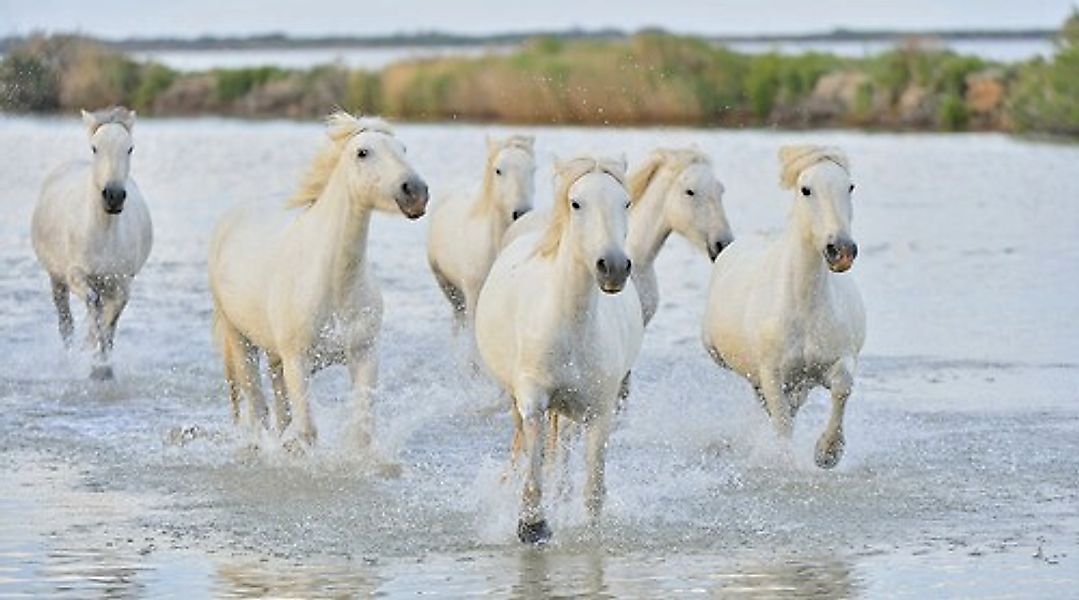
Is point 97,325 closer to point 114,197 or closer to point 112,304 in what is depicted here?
point 112,304

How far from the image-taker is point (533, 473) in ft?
31.0

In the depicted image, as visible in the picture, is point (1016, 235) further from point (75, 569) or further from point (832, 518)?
point (75, 569)

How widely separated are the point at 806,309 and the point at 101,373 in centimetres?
484

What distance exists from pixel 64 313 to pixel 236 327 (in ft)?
13.4

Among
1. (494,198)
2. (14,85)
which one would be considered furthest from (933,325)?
(14,85)

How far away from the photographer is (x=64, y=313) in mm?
15562

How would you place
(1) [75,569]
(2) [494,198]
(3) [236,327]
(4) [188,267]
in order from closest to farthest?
(1) [75,569]
(3) [236,327]
(2) [494,198]
(4) [188,267]

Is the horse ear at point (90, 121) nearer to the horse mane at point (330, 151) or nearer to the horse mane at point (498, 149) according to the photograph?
the horse mane at point (498, 149)

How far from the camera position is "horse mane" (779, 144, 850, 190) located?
10.8 metres

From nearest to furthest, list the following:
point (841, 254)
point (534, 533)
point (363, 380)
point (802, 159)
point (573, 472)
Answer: point (534, 533)
point (841, 254)
point (573, 472)
point (802, 159)
point (363, 380)

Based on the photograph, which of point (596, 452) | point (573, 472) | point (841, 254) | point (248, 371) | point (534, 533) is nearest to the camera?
point (534, 533)

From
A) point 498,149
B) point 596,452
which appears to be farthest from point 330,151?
point 498,149

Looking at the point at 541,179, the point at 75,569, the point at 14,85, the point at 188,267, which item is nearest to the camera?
the point at 75,569

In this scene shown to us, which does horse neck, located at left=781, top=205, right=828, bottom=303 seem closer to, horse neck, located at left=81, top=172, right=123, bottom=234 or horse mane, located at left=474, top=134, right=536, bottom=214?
horse mane, located at left=474, top=134, right=536, bottom=214
